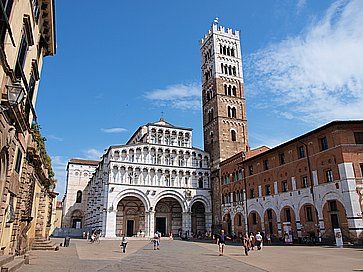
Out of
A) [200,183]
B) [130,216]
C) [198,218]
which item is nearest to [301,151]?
[200,183]

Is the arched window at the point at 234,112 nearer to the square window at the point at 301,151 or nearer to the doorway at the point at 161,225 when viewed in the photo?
the doorway at the point at 161,225

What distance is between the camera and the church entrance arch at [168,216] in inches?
1911

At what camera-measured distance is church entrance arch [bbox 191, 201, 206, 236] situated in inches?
1938

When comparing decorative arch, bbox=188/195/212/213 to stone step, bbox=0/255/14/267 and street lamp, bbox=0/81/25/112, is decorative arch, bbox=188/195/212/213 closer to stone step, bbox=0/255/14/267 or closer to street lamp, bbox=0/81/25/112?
stone step, bbox=0/255/14/267

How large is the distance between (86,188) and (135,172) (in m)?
24.6

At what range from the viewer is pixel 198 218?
49969 millimetres

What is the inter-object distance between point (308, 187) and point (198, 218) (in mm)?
24321

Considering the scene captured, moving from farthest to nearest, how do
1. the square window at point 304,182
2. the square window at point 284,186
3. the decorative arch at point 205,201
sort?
the decorative arch at point 205,201 < the square window at point 284,186 < the square window at point 304,182

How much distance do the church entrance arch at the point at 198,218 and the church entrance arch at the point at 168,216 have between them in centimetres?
230

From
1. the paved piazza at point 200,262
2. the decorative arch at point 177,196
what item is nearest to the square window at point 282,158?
the paved piazza at point 200,262

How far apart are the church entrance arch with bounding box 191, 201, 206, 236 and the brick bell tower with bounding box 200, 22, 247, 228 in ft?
10.1

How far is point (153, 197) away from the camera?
4512 cm

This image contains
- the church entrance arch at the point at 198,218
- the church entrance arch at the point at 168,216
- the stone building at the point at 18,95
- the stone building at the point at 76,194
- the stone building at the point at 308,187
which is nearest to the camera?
the stone building at the point at 18,95

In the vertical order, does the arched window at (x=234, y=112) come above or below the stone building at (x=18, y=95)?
above
